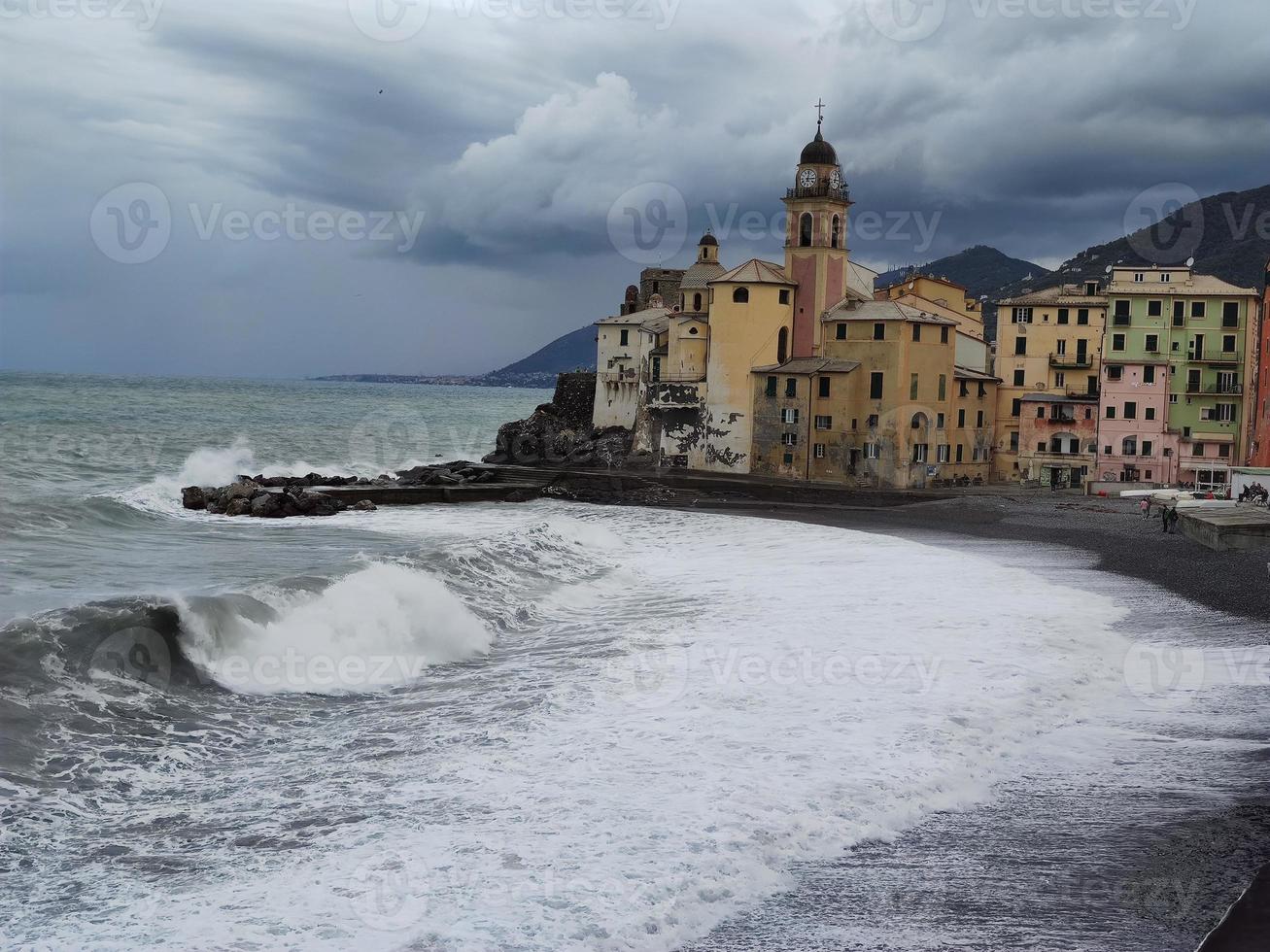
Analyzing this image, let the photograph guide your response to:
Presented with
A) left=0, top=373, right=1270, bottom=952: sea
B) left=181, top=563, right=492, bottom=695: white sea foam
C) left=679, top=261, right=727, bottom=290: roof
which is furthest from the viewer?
left=679, top=261, right=727, bottom=290: roof

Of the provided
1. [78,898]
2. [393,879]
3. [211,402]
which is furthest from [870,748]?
[211,402]

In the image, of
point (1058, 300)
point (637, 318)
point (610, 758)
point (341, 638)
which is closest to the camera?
point (610, 758)

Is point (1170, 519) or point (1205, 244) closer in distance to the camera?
point (1170, 519)

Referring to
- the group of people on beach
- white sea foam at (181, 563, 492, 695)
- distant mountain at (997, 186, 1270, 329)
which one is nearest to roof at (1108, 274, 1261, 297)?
the group of people on beach

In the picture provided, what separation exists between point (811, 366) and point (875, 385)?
2850 millimetres

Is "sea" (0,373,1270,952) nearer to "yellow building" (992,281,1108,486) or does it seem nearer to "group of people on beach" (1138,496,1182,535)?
"group of people on beach" (1138,496,1182,535)

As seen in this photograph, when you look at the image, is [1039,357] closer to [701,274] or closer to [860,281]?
[860,281]

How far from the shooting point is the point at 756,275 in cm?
5422

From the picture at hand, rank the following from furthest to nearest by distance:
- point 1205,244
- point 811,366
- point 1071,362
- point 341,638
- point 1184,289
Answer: point 1205,244 → point 1071,362 → point 811,366 → point 1184,289 → point 341,638

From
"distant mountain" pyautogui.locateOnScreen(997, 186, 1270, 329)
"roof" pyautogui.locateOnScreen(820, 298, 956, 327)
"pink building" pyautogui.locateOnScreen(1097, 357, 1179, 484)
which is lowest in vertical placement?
"pink building" pyautogui.locateOnScreen(1097, 357, 1179, 484)

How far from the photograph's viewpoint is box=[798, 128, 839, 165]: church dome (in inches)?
2151

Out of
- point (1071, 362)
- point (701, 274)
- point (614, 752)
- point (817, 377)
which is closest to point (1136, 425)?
point (1071, 362)

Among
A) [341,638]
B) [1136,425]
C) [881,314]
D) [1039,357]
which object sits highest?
[881,314]

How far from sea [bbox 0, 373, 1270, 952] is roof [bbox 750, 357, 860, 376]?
24992mm
